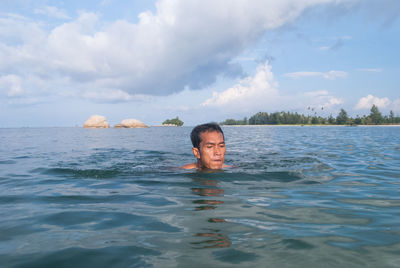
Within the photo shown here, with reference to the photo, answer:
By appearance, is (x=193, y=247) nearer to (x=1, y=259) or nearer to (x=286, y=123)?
(x=1, y=259)

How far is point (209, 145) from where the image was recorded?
610 centimetres

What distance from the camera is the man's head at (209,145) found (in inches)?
239

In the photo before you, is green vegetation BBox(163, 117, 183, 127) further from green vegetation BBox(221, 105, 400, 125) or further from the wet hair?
the wet hair

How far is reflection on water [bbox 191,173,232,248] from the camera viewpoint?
2.38m

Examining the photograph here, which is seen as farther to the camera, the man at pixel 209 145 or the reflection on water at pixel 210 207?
the man at pixel 209 145

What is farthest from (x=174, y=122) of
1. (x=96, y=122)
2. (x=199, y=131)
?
(x=199, y=131)

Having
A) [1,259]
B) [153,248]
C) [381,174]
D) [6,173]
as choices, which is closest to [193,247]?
[153,248]

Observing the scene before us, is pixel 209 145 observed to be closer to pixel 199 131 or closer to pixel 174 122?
pixel 199 131

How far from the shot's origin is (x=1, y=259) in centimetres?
216

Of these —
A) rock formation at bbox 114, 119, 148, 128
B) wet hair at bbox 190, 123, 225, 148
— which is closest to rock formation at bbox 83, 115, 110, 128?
rock formation at bbox 114, 119, 148, 128

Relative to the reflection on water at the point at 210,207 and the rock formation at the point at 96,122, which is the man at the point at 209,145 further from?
the rock formation at the point at 96,122

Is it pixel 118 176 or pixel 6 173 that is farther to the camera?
pixel 6 173

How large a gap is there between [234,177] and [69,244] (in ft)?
12.9

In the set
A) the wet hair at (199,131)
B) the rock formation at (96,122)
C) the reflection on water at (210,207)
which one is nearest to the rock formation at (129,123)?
the rock formation at (96,122)
